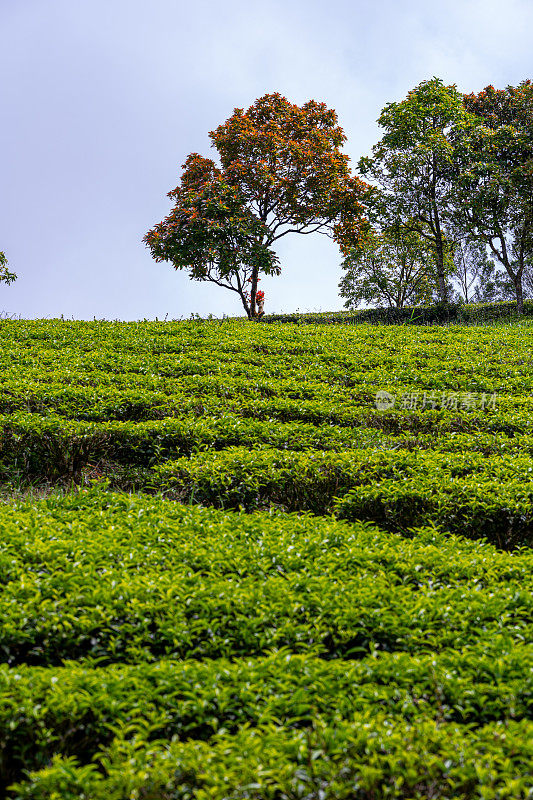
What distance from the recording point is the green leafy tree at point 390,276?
108 ft

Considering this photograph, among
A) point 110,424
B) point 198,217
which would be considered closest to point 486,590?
point 110,424

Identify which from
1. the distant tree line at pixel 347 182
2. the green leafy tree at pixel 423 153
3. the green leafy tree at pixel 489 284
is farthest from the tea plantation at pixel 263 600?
the green leafy tree at pixel 489 284

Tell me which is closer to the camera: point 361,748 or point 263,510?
point 361,748

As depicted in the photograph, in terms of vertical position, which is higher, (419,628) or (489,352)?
(489,352)

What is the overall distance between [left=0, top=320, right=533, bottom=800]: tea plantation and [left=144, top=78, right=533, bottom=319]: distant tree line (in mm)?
12248

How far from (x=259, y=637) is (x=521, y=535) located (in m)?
2.96

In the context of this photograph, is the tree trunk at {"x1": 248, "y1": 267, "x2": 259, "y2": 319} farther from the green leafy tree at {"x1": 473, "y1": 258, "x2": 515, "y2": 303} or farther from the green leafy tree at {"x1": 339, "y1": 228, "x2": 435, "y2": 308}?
the green leafy tree at {"x1": 473, "y1": 258, "x2": 515, "y2": 303}

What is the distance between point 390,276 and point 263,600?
32.8m

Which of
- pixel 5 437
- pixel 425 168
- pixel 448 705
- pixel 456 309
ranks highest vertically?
pixel 425 168

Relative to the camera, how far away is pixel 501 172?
23.1 meters

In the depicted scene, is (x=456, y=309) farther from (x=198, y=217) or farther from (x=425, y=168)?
(x=198, y=217)

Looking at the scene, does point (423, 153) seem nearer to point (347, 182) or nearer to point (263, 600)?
Answer: point (347, 182)

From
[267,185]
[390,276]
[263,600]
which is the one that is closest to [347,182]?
[267,185]

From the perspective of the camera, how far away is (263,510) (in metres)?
5.46
